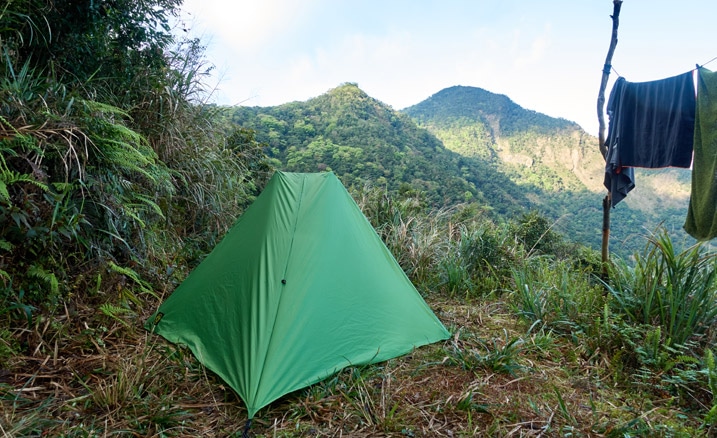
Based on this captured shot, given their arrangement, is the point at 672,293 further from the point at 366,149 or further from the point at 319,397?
the point at 366,149

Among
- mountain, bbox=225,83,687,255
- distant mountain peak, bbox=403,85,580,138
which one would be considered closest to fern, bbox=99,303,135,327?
mountain, bbox=225,83,687,255

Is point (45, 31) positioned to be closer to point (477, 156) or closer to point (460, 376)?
point (460, 376)

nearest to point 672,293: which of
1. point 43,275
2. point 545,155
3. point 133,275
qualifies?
point 133,275

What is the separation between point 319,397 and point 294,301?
524mm

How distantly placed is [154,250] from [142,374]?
150cm

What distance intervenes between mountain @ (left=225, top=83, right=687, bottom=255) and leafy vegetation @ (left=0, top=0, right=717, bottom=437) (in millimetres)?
838

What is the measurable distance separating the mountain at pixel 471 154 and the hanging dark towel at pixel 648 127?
28.5 inches

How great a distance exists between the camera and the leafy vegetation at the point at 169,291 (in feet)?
5.34

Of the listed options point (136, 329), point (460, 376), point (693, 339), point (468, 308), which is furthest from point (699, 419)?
point (136, 329)

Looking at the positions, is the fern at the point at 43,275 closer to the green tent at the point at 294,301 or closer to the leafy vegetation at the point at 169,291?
the leafy vegetation at the point at 169,291

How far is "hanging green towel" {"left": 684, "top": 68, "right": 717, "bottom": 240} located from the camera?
2652 millimetres

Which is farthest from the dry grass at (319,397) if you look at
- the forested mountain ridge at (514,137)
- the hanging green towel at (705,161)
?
the forested mountain ridge at (514,137)

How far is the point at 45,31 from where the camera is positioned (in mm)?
2611

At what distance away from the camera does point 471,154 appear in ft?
104
